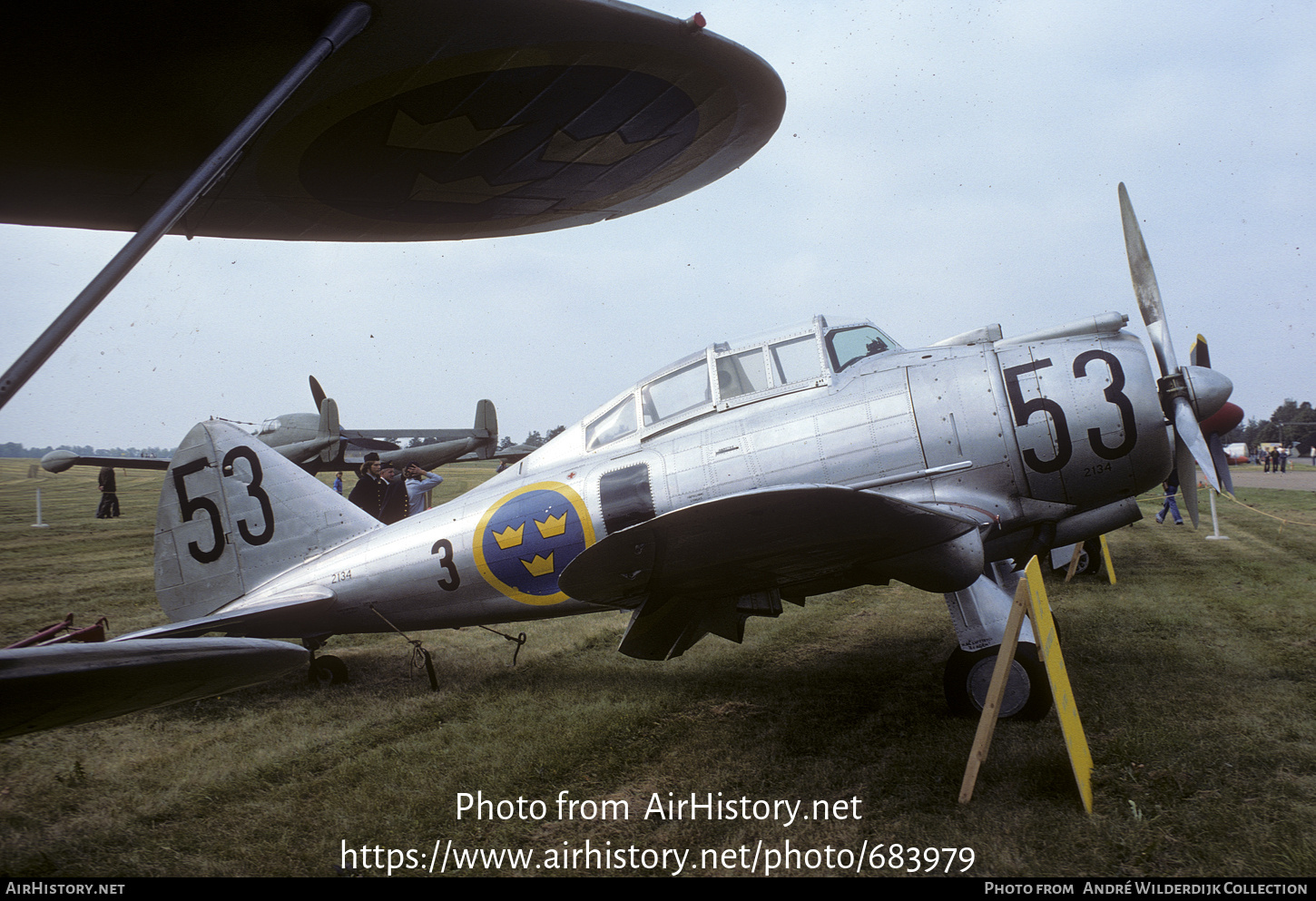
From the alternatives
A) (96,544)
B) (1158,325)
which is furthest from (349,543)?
(96,544)

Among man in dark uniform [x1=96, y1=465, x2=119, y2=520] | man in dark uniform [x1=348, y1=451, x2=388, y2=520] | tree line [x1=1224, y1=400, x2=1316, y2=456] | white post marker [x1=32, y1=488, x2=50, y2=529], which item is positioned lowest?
tree line [x1=1224, y1=400, x2=1316, y2=456]

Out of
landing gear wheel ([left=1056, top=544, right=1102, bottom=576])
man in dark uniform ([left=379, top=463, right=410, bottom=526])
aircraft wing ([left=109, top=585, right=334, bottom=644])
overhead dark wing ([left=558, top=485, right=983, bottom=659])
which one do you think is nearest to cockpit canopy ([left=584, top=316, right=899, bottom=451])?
overhead dark wing ([left=558, top=485, right=983, bottom=659])

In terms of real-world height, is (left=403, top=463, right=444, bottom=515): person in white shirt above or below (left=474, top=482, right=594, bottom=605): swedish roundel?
A: above

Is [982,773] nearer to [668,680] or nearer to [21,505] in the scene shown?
[668,680]

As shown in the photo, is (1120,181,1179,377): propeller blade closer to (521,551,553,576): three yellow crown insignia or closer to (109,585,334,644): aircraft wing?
(521,551,553,576): three yellow crown insignia

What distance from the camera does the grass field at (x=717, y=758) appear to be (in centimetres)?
300

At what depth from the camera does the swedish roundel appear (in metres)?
4.63

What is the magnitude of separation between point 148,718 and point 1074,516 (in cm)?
632

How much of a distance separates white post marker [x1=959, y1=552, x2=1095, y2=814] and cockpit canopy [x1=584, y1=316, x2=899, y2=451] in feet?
6.08

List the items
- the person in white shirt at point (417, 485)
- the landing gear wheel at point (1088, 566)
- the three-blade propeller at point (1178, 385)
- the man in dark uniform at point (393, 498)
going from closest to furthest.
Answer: the three-blade propeller at point (1178, 385) < the landing gear wheel at point (1088, 566) < the man in dark uniform at point (393, 498) < the person in white shirt at point (417, 485)

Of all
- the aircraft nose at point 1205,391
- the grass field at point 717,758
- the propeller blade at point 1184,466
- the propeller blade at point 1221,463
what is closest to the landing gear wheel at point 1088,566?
the grass field at point 717,758

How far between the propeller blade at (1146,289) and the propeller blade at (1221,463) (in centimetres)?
107

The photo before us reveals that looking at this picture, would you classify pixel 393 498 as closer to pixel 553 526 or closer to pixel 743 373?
pixel 553 526

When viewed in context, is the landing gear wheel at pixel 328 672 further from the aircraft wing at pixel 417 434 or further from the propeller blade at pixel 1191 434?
the aircraft wing at pixel 417 434
